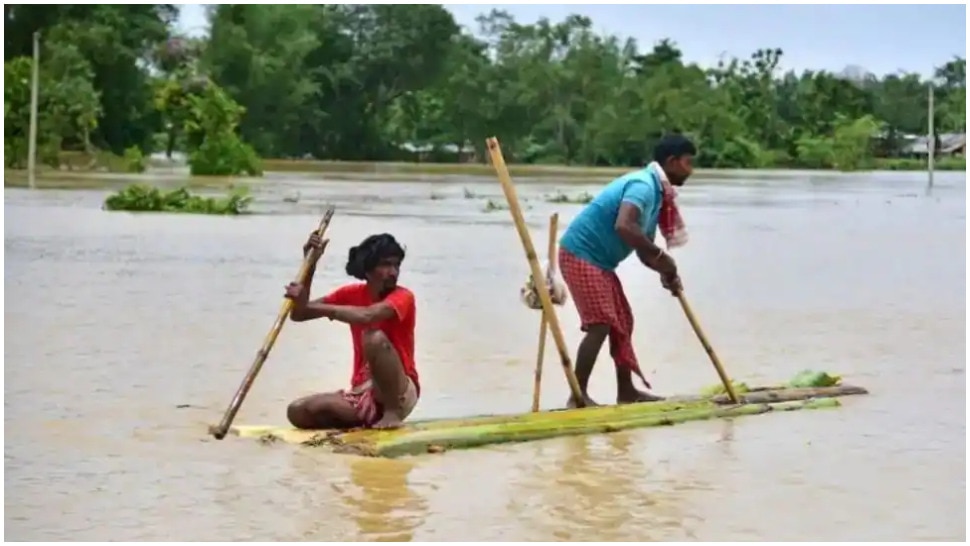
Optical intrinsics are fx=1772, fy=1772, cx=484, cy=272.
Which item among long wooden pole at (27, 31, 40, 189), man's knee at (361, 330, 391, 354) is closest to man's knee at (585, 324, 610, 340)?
man's knee at (361, 330, 391, 354)

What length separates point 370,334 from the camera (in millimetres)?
5484

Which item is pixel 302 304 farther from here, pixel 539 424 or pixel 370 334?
pixel 539 424

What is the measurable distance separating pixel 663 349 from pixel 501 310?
1901 mm

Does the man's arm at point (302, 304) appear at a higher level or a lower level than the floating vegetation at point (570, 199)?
higher

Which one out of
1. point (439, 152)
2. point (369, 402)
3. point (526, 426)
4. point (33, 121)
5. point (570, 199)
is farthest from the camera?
point (439, 152)

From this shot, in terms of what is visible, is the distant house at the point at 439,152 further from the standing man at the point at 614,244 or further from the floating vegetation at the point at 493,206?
the standing man at the point at 614,244

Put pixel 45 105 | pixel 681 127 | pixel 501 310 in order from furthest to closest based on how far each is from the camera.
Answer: pixel 681 127, pixel 45 105, pixel 501 310

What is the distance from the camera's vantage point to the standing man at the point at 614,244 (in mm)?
6266

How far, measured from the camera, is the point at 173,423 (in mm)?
6500

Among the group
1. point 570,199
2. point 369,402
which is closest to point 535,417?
point 369,402

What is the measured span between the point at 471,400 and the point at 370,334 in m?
1.75

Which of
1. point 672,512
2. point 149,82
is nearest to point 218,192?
point 149,82

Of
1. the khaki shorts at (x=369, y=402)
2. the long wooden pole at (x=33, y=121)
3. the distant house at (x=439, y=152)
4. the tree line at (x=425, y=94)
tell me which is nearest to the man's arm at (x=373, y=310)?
the khaki shorts at (x=369, y=402)

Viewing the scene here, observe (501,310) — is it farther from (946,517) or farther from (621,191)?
(946,517)
